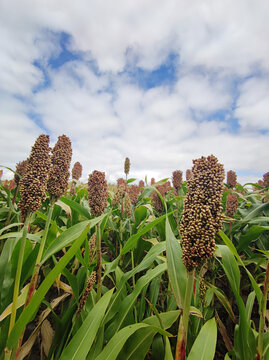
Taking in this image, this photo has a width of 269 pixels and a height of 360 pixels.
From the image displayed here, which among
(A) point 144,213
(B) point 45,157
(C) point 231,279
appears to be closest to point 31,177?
(B) point 45,157

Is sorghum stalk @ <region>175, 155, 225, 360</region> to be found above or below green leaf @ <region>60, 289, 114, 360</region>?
above

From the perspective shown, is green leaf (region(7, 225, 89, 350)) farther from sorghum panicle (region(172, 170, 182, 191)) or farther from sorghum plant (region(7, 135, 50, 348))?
sorghum panicle (region(172, 170, 182, 191))

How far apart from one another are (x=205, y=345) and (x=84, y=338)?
79cm

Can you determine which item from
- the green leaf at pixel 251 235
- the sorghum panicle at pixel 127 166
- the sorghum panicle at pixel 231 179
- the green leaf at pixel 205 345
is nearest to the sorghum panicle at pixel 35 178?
the green leaf at pixel 205 345

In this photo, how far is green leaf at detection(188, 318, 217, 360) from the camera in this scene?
46.8 inches

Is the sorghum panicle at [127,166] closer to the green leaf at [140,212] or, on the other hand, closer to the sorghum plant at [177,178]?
the sorghum plant at [177,178]

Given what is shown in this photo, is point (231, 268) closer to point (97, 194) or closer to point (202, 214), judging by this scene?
point (202, 214)

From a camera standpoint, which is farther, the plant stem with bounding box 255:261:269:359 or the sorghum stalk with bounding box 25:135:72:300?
the sorghum stalk with bounding box 25:135:72:300

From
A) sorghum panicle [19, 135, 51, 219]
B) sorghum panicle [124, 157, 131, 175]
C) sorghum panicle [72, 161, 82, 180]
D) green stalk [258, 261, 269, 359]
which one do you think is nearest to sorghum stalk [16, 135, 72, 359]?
sorghum panicle [19, 135, 51, 219]

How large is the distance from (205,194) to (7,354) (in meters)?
1.45

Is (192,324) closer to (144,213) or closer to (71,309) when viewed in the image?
(71,309)

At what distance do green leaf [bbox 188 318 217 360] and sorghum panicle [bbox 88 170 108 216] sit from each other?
1272mm

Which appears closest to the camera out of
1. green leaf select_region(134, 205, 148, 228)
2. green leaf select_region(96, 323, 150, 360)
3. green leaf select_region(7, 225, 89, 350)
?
green leaf select_region(7, 225, 89, 350)

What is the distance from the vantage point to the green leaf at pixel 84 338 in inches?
46.5
